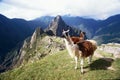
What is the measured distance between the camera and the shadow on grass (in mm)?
26672

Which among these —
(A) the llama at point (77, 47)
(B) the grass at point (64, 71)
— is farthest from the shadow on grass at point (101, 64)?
(A) the llama at point (77, 47)

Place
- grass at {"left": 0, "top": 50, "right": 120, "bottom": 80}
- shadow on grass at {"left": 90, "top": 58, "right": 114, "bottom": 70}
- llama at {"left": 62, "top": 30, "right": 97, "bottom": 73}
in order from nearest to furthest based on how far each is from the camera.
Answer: llama at {"left": 62, "top": 30, "right": 97, "bottom": 73}
grass at {"left": 0, "top": 50, "right": 120, "bottom": 80}
shadow on grass at {"left": 90, "top": 58, "right": 114, "bottom": 70}

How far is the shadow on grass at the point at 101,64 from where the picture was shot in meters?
26.7

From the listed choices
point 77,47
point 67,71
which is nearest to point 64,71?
point 67,71

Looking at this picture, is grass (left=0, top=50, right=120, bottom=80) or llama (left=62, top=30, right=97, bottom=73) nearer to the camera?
llama (left=62, top=30, right=97, bottom=73)

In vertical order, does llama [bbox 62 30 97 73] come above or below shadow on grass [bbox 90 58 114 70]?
above

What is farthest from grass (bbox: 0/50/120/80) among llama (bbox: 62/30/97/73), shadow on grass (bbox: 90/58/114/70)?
llama (bbox: 62/30/97/73)

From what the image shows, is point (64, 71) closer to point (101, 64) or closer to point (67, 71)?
point (67, 71)

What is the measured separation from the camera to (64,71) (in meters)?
27.6

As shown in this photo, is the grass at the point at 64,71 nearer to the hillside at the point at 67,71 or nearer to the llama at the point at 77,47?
the hillside at the point at 67,71

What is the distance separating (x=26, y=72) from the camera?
101 feet

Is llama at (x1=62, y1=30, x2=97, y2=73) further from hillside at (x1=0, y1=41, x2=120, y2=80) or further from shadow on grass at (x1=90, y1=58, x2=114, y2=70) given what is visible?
shadow on grass at (x1=90, y1=58, x2=114, y2=70)

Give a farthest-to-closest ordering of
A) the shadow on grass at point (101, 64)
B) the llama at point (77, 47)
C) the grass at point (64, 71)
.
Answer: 1. the shadow on grass at point (101, 64)
2. the grass at point (64, 71)
3. the llama at point (77, 47)

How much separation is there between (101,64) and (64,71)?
4062 millimetres
